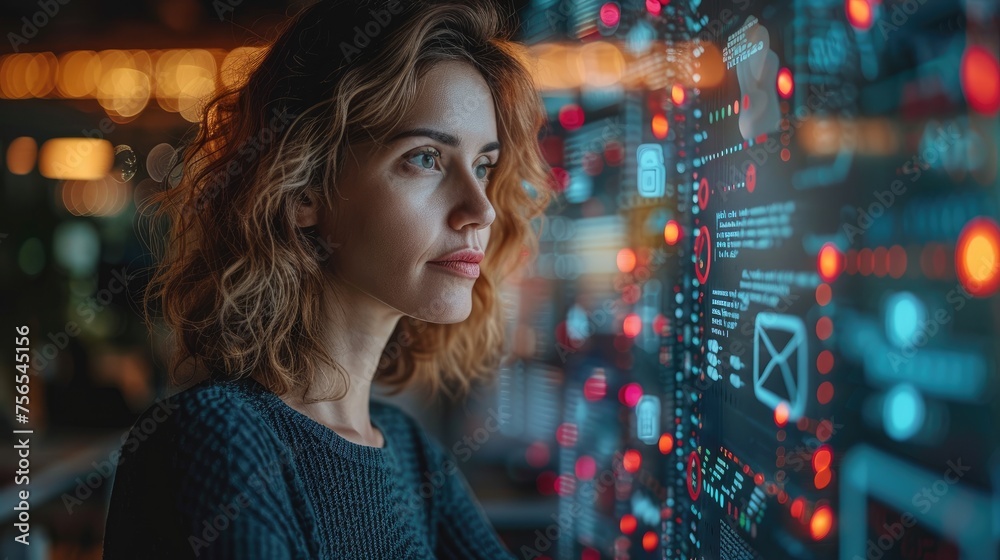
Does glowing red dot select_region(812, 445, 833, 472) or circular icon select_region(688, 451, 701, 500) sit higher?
glowing red dot select_region(812, 445, 833, 472)

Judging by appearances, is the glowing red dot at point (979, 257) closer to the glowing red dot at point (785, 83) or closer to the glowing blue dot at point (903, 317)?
the glowing blue dot at point (903, 317)

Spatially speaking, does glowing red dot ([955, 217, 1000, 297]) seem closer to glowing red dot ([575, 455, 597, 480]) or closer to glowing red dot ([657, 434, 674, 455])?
glowing red dot ([657, 434, 674, 455])

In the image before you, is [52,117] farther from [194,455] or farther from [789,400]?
[789,400]

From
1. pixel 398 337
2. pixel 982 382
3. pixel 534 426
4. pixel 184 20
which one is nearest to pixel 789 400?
pixel 982 382

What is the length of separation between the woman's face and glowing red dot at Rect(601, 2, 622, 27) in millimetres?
573

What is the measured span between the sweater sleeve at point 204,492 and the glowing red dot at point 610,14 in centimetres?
107

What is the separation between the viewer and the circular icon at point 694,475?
35.1 inches

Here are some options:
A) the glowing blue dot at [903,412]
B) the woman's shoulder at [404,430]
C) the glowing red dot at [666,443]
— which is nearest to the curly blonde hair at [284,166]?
the woman's shoulder at [404,430]

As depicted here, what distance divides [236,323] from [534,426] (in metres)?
1.29

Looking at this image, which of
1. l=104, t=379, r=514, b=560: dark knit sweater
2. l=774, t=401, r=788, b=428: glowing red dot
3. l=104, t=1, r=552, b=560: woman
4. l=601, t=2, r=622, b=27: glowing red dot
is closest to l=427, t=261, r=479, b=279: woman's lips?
l=104, t=1, r=552, b=560: woman

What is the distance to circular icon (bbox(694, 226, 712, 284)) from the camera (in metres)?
0.85

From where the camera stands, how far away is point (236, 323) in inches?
41.1

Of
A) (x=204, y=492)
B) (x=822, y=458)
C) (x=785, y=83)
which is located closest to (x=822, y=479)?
(x=822, y=458)

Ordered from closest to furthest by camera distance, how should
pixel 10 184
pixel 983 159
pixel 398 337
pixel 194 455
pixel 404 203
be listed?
pixel 983 159, pixel 194 455, pixel 404 203, pixel 398 337, pixel 10 184
